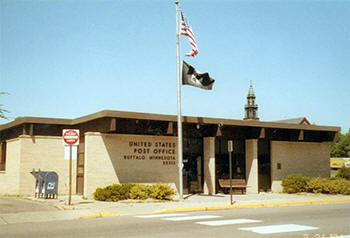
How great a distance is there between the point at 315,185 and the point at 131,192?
1136 centimetres

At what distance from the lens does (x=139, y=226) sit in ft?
36.9

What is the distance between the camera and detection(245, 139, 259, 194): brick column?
25.8 m

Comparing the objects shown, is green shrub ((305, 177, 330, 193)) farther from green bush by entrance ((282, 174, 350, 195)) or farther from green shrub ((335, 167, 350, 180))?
green shrub ((335, 167, 350, 180))

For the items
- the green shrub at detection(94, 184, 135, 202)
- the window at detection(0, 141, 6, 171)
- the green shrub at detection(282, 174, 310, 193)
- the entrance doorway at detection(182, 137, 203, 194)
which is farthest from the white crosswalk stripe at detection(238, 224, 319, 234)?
the window at detection(0, 141, 6, 171)

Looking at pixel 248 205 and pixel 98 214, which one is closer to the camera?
pixel 98 214

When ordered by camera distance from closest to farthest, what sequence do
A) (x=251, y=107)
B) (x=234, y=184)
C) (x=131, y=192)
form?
1. (x=131, y=192)
2. (x=234, y=184)
3. (x=251, y=107)

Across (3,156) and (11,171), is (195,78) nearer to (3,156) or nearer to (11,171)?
(11,171)

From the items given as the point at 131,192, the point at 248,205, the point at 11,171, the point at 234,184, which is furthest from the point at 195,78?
the point at 11,171

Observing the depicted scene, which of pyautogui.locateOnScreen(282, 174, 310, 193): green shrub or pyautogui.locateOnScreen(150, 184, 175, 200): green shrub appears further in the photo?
pyautogui.locateOnScreen(282, 174, 310, 193): green shrub

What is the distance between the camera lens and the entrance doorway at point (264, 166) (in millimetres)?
26672

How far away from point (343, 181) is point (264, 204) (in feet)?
28.7

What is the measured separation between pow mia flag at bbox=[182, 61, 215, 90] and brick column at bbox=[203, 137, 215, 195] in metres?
4.85

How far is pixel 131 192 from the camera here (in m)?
19.6

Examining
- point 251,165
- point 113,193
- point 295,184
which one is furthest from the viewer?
point 251,165
